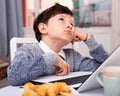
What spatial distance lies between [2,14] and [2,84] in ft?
3.69

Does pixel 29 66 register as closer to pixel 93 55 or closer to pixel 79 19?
pixel 93 55

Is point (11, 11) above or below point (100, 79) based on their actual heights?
above

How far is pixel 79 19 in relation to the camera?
344 cm

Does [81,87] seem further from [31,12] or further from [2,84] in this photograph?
[31,12]

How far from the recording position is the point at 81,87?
0.77m

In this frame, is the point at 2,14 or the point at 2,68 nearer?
the point at 2,68

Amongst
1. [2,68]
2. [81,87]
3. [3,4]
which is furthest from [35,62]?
[3,4]

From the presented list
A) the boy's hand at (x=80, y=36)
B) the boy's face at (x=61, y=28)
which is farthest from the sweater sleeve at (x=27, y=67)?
the boy's hand at (x=80, y=36)

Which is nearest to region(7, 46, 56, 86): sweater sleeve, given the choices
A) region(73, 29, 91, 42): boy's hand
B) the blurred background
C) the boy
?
the boy

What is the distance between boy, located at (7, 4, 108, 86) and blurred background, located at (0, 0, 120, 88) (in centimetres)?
171

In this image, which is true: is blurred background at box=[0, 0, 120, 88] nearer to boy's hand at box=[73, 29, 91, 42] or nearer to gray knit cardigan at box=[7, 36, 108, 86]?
boy's hand at box=[73, 29, 91, 42]

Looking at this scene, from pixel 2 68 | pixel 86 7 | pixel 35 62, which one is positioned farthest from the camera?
pixel 86 7

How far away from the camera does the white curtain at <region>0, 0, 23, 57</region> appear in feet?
10.2

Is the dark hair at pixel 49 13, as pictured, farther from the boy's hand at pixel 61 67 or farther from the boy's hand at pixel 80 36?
the boy's hand at pixel 61 67
